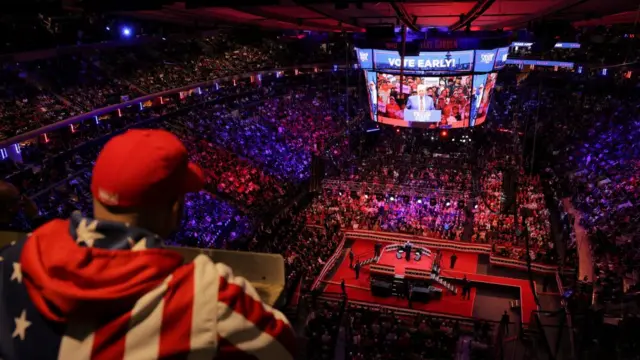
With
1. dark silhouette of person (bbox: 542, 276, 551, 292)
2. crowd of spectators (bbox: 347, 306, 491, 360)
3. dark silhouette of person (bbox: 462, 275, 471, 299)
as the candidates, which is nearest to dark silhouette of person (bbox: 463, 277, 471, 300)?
dark silhouette of person (bbox: 462, 275, 471, 299)

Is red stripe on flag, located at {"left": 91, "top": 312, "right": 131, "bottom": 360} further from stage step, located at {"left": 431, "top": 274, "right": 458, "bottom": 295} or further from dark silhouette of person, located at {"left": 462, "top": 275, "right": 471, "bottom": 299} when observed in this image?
stage step, located at {"left": 431, "top": 274, "right": 458, "bottom": 295}

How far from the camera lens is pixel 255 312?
125 centimetres

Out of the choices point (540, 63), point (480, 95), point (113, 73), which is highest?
point (113, 73)

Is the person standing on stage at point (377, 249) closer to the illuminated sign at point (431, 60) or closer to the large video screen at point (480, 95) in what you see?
the large video screen at point (480, 95)

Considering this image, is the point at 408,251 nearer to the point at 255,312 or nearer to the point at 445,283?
the point at 445,283

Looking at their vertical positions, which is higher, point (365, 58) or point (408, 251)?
point (365, 58)

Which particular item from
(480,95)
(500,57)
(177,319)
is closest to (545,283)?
(480,95)

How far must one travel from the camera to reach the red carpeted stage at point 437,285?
1469 cm

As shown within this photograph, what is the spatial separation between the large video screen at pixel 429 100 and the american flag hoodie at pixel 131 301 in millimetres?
15511

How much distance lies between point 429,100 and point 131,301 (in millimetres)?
16102

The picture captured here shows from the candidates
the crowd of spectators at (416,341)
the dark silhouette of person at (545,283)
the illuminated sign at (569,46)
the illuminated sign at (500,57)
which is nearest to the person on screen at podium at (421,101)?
the illuminated sign at (500,57)

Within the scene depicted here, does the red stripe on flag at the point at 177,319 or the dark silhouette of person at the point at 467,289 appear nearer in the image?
the red stripe on flag at the point at 177,319

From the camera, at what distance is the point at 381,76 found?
16.7m

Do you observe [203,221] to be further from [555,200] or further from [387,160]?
[555,200]
